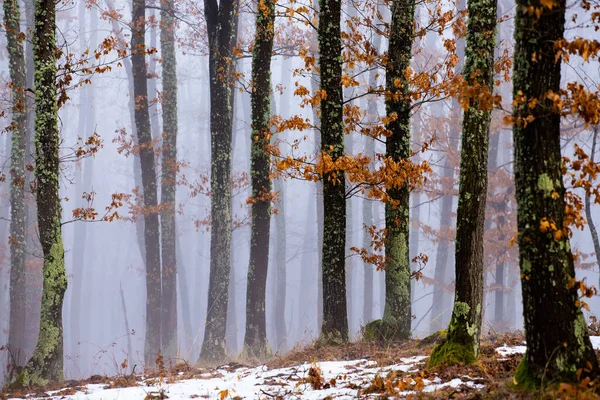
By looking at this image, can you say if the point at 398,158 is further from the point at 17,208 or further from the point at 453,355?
the point at 17,208

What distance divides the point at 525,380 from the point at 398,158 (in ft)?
18.4

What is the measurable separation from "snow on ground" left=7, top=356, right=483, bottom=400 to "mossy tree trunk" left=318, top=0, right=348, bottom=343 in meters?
1.51

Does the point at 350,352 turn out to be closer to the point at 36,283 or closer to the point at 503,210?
the point at 503,210

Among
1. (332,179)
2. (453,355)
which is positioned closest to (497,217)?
(332,179)

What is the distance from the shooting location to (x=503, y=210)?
77.0ft

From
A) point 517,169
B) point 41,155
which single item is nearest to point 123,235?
point 41,155

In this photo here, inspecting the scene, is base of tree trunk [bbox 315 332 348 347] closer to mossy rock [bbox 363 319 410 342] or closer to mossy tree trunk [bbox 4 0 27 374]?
mossy rock [bbox 363 319 410 342]

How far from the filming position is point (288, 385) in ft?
22.6

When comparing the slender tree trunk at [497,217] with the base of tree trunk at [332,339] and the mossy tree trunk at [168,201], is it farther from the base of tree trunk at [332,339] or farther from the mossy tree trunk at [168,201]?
the base of tree trunk at [332,339]

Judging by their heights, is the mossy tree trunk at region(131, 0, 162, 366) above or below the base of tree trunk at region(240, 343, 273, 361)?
above

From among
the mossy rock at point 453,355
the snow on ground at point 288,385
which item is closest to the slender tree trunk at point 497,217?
the snow on ground at point 288,385

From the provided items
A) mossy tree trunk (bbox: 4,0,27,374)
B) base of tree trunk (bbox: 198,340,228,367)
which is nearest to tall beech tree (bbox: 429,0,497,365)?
base of tree trunk (bbox: 198,340,228,367)

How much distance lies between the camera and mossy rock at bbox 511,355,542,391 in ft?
15.5

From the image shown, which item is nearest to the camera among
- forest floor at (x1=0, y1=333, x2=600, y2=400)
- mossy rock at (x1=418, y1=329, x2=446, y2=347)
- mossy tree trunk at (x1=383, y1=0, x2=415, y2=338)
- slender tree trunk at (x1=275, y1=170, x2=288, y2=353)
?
forest floor at (x1=0, y1=333, x2=600, y2=400)
